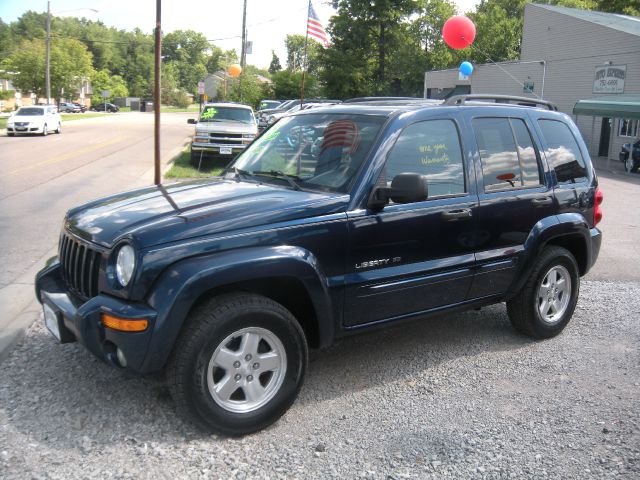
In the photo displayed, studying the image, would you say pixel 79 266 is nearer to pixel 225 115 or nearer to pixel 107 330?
pixel 107 330

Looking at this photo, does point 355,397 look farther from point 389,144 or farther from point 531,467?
point 389,144

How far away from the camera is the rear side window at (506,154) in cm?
462

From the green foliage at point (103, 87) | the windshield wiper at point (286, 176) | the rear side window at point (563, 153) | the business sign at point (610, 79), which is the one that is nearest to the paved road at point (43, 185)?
the windshield wiper at point (286, 176)

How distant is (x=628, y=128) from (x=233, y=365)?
27.0m

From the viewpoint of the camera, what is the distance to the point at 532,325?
5.06m

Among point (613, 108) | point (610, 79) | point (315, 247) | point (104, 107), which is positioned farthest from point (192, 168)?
point (104, 107)

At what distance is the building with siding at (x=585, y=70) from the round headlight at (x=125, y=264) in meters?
21.0

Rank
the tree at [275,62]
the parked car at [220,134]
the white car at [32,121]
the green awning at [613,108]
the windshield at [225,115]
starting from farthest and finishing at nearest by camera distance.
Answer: the tree at [275,62] < the white car at [32,121] < the green awning at [613,108] < the windshield at [225,115] < the parked car at [220,134]

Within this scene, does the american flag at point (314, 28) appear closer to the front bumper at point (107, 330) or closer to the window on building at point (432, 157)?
the window on building at point (432, 157)

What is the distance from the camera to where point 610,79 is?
89.8ft

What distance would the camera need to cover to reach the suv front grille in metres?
3.61

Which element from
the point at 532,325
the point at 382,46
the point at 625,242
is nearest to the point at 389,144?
the point at 532,325

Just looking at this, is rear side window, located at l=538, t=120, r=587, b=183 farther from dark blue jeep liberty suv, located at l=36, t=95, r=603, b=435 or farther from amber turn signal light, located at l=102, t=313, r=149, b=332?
amber turn signal light, located at l=102, t=313, r=149, b=332

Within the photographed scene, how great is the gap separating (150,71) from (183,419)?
128 meters
